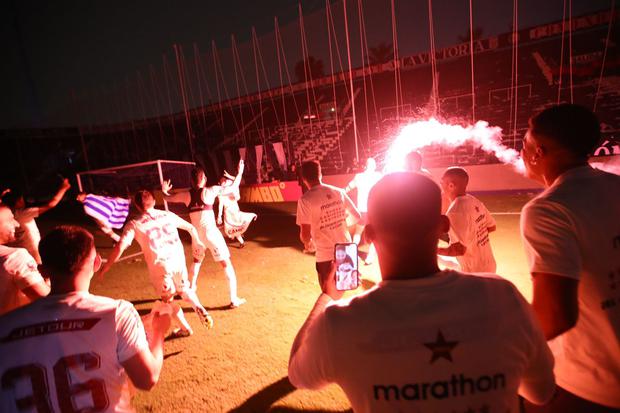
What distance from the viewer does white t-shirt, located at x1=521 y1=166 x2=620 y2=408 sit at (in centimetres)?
165

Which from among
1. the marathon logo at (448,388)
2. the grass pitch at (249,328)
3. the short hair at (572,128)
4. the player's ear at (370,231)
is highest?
the short hair at (572,128)

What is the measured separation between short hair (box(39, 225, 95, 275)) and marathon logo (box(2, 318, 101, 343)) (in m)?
0.33

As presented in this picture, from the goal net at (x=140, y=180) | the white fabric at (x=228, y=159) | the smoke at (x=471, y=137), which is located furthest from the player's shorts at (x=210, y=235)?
the white fabric at (x=228, y=159)

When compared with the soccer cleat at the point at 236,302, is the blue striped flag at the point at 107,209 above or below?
above

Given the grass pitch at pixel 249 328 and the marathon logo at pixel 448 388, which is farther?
the grass pitch at pixel 249 328

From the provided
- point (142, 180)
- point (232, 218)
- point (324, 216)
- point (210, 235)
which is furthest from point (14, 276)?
point (142, 180)

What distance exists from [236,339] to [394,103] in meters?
24.1

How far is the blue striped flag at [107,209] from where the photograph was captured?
1039 centimetres

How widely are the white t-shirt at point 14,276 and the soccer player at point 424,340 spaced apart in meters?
3.60

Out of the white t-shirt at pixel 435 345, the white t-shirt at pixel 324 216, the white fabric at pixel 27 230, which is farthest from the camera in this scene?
the white fabric at pixel 27 230

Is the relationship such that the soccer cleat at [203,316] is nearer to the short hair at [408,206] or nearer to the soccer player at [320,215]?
the soccer player at [320,215]

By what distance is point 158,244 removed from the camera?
4.92 meters

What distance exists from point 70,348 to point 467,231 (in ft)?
12.2

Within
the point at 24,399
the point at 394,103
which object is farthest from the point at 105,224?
the point at 394,103
